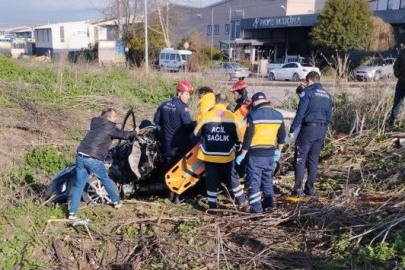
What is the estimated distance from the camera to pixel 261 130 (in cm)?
550

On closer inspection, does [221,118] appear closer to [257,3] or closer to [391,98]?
[391,98]

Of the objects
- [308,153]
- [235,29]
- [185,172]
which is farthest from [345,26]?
[185,172]

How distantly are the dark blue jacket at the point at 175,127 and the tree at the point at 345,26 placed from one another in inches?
1248

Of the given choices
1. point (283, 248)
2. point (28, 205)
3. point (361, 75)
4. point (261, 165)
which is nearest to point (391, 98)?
point (361, 75)

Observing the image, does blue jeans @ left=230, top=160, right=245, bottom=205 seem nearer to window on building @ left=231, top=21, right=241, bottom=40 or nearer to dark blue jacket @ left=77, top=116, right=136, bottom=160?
dark blue jacket @ left=77, top=116, right=136, bottom=160

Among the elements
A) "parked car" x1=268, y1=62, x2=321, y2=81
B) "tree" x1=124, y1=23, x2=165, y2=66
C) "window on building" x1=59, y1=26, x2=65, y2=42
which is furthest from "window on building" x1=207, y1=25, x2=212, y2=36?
"parked car" x1=268, y1=62, x2=321, y2=81

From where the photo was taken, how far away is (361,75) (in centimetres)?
1070

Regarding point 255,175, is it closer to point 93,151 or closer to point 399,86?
point 93,151

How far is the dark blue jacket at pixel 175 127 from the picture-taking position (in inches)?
249

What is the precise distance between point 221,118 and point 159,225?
1548 millimetres

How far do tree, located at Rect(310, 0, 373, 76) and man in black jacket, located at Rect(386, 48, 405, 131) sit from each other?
2816 centimetres

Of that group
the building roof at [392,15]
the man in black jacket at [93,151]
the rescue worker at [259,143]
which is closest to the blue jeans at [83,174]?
the man in black jacket at [93,151]

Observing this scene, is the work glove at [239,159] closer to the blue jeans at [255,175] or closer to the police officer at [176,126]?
the blue jeans at [255,175]

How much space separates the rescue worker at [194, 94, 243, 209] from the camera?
5672mm
